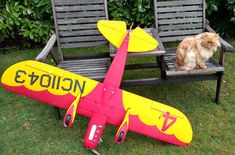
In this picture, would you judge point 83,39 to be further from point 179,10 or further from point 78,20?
point 179,10

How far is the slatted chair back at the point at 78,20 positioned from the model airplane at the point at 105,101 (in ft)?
3.00

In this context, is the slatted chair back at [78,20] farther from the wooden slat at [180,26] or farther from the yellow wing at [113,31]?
the wooden slat at [180,26]

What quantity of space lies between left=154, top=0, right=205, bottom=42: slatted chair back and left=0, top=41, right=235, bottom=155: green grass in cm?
84

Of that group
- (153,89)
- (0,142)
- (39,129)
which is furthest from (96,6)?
(0,142)

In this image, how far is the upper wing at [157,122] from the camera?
3.66 meters

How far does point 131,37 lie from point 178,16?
1111 mm

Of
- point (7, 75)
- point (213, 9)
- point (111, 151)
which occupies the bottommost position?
point (111, 151)

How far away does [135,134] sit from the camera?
4.12 metres

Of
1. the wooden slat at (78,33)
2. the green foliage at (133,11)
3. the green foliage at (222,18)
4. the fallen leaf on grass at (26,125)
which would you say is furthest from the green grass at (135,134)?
the green foliage at (133,11)

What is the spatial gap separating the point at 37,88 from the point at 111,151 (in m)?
1.14

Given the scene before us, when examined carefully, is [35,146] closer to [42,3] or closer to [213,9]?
[42,3]

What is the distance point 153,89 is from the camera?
5.10m

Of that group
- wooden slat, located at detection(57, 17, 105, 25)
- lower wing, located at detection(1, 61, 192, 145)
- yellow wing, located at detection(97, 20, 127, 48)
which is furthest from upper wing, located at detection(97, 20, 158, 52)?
lower wing, located at detection(1, 61, 192, 145)

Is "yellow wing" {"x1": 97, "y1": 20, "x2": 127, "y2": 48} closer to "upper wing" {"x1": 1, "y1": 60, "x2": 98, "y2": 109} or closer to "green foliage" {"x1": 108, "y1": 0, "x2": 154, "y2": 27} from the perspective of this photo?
"upper wing" {"x1": 1, "y1": 60, "x2": 98, "y2": 109}
